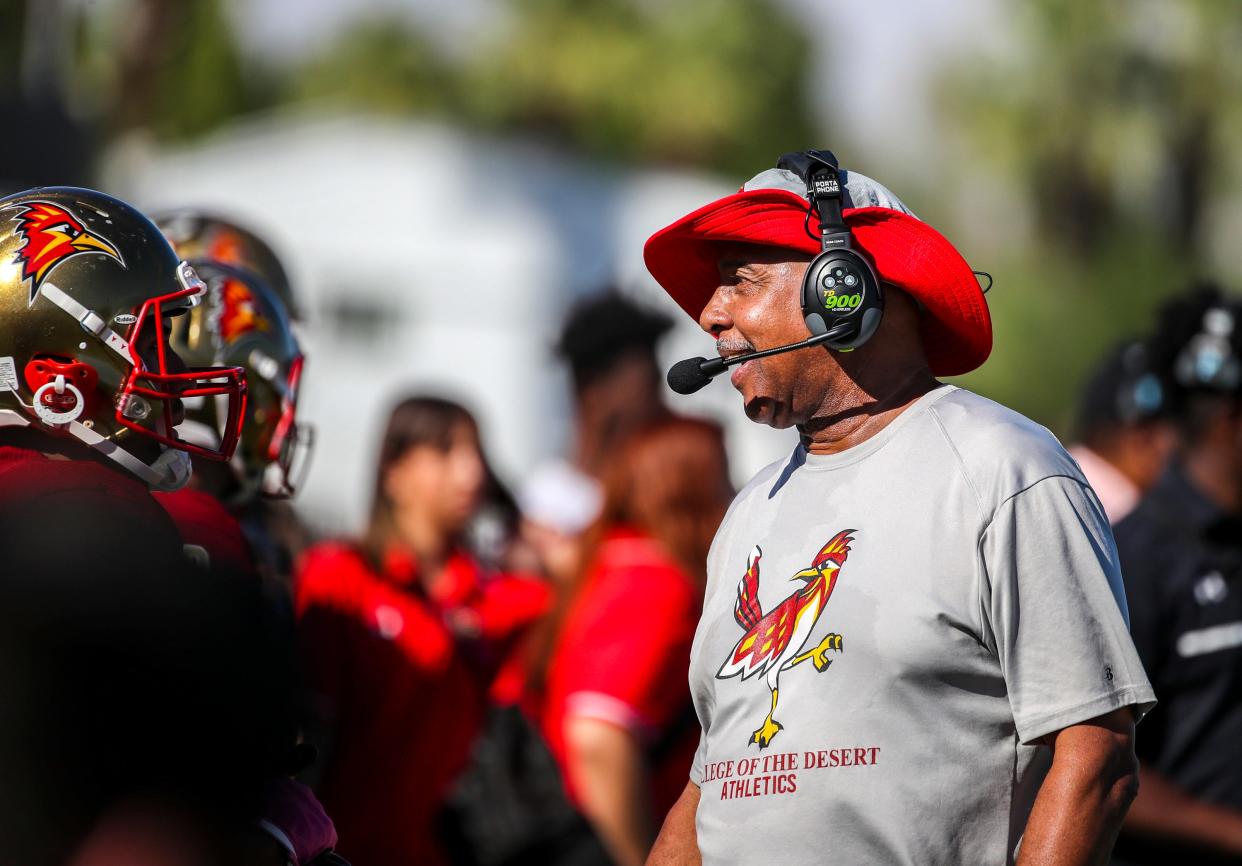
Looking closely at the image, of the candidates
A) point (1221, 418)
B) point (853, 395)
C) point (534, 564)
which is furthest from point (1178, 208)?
point (853, 395)

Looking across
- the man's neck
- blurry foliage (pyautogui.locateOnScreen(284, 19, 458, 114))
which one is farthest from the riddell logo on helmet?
blurry foliage (pyautogui.locateOnScreen(284, 19, 458, 114))

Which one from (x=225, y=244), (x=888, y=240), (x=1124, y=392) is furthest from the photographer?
(x=1124, y=392)

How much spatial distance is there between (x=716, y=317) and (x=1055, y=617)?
896mm

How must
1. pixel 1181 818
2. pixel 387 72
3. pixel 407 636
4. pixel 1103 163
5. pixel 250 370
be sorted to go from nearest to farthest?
pixel 250 370
pixel 1181 818
pixel 407 636
pixel 1103 163
pixel 387 72

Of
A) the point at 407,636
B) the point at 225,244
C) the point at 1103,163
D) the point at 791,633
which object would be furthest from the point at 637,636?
the point at 1103,163

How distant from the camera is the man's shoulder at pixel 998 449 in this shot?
266 centimetres

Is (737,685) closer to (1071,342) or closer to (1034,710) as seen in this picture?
(1034,710)

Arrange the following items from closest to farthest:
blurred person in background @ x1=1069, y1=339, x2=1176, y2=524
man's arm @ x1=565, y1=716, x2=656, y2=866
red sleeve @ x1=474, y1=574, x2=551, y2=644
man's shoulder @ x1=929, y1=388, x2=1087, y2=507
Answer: man's shoulder @ x1=929, y1=388, x2=1087, y2=507 < man's arm @ x1=565, y1=716, x2=656, y2=866 < blurred person in background @ x1=1069, y1=339, x2=1176, y2=524 < red sleeve @ x1=474, y1=574, x2=551, y2=644

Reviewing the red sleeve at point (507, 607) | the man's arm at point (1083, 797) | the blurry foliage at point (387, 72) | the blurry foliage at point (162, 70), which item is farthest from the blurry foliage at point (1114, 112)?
the man's arm at point (1083, 797)

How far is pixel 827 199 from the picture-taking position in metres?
2.90

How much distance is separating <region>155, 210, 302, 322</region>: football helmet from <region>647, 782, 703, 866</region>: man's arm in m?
2.41

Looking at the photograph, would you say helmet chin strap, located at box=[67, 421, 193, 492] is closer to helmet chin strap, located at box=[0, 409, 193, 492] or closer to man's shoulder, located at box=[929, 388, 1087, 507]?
helmet chin strap, located at box=[0, 409, 193, 492]

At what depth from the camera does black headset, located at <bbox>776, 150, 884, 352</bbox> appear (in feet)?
9.27

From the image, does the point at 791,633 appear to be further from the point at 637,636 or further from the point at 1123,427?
the point at 1123,427
